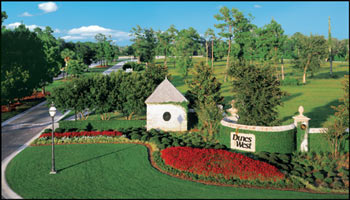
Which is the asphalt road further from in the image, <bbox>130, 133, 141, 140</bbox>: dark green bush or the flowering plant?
<bbox>130, 133, 141, 140</bbox>: dark green bush

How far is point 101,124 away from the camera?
3141 centimetres

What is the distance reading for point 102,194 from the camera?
1636 centimetres

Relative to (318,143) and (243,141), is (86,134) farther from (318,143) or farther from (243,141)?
(318,143)

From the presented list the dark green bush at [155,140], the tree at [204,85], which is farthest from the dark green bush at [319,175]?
the tree at [204,85]

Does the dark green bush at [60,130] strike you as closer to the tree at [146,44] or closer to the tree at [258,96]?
the tree at [258,96]

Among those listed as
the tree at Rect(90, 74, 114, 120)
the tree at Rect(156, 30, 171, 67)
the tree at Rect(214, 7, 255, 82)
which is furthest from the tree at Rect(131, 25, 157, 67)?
the tree at Rect(90, 74, 114, 120)

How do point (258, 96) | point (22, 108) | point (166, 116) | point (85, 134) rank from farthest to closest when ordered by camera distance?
point (22, 108) < point (166, 116) < point (85, 134) < point (258, 96)

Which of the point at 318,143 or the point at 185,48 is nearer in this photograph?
the point at 318,143

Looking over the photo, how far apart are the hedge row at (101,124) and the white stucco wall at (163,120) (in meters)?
1.35

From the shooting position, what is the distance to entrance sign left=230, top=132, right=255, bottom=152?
2447 cm

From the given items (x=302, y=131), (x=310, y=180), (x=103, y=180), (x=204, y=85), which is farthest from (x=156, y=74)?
(x=310, y=180)

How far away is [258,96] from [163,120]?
1033 centimetres

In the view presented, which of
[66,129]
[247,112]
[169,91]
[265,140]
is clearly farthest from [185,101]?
[66,129]

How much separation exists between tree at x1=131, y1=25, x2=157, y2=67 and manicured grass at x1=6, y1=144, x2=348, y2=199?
291ft
